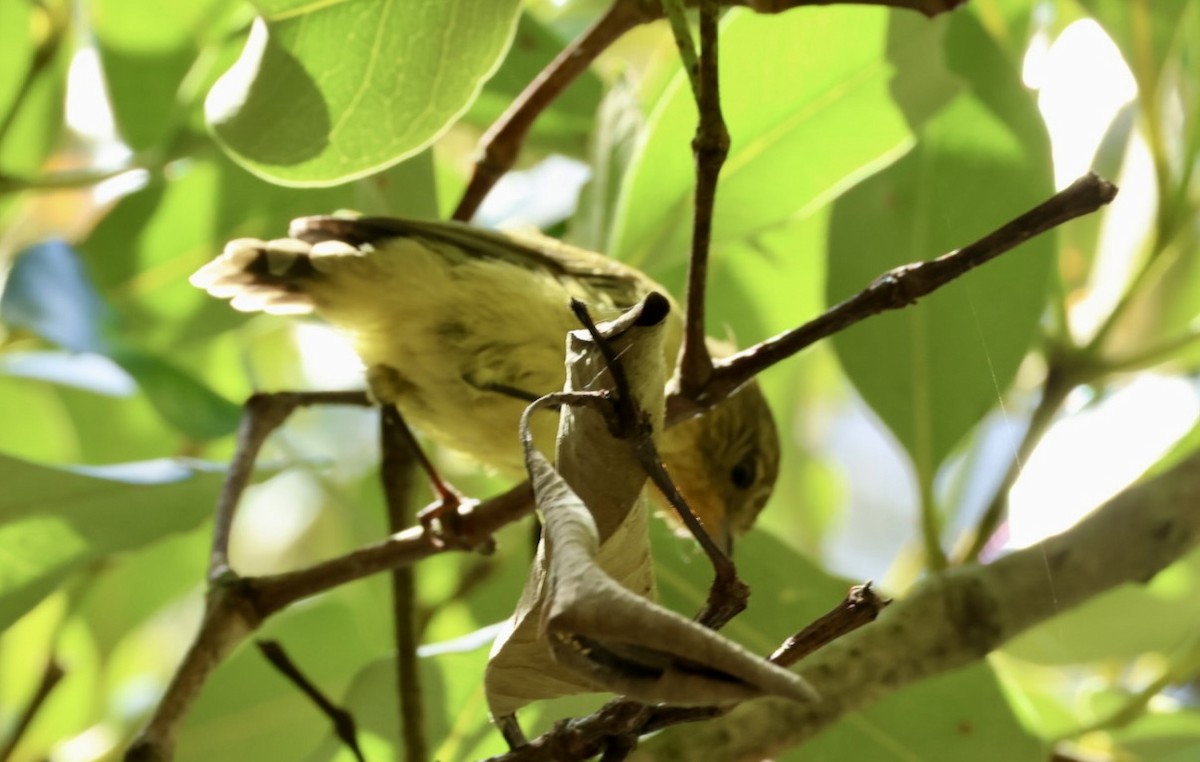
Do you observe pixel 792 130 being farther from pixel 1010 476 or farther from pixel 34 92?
pixel 34 92

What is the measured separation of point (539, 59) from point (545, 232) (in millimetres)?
283

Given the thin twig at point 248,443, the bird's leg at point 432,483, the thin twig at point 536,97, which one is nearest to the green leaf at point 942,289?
the thin twig at point 536,97

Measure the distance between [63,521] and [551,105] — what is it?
1.95 ft

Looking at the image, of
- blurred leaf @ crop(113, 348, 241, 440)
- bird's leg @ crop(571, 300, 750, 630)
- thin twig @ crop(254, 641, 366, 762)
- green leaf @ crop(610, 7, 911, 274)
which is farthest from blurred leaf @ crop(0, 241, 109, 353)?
bird's leg @ crop(571, 300, 750, 630)

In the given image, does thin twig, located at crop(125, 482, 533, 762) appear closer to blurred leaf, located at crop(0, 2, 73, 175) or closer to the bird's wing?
the bird's wing

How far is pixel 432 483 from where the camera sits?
126 cm

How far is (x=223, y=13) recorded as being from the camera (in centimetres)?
127

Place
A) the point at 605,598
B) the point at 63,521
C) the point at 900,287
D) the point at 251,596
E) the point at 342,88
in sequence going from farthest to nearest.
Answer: the point at 63,521 → the point at 251,596 → the point at 342,88 → the point at 900,287 → the point at 605,598

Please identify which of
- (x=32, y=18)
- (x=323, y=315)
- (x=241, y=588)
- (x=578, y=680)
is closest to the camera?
(x=578, y=680)

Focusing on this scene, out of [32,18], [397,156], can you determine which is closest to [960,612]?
[397,156]

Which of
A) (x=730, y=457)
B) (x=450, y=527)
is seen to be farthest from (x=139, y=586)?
(x=730, y=457)

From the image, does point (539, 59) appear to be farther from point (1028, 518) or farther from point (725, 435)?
point (1028, 518)

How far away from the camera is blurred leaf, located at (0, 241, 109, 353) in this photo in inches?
43.8

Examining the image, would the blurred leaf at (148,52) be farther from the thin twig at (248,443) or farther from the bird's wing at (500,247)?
the thin twig at (248,443)
